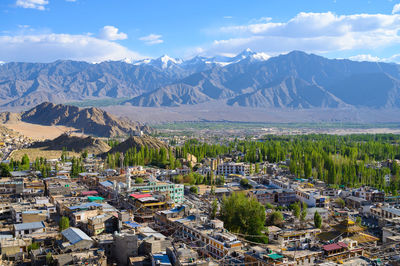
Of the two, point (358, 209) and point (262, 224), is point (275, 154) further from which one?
point (262, 224)

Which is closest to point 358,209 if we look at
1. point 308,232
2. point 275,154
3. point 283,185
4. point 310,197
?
point 310,197

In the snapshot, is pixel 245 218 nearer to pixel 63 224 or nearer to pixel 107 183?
pixel 63 224

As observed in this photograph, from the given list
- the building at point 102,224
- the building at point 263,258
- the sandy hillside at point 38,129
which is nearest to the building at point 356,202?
the building at point 263,258

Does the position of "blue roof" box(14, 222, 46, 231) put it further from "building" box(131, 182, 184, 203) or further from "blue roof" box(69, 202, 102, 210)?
"building" box(131, 182, 184, 203)

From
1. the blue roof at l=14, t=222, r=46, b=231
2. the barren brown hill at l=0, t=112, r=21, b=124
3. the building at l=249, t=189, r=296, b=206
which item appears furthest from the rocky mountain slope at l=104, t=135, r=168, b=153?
the barren brown hill at l=0, t=112, r=21, b=124

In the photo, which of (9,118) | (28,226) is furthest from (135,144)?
(9,118)

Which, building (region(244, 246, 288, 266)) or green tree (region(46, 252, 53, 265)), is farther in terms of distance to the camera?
green tree (region(46, 252, 53, 265))

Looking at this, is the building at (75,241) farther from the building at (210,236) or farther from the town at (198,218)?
the building at (210,236)
